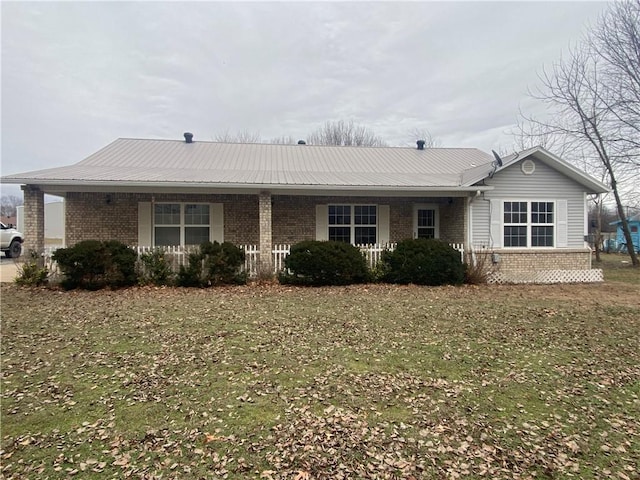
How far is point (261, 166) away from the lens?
14.5m

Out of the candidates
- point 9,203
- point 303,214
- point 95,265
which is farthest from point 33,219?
point 9,203

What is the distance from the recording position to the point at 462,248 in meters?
12.1

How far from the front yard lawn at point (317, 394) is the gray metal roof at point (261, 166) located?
489 cm

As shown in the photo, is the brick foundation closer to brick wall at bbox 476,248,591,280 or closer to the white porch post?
brick wall at bbox 476,248,591,280

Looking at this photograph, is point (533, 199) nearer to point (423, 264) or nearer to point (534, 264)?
point (534, 264)

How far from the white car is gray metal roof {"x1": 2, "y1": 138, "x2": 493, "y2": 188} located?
31.4 feet

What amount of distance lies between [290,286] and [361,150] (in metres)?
9.30

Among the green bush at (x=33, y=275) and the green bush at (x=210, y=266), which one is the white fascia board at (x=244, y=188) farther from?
the green bush at (x=33, y=275)

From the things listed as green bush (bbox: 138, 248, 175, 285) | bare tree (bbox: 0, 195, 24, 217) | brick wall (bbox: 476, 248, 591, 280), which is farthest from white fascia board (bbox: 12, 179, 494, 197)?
bare tree (bbox: 0, 195, 24, 217)

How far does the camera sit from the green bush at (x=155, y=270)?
10.4m

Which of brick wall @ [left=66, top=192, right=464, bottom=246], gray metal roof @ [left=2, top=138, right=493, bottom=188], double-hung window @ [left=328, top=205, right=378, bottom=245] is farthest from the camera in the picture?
double-hung window @ [left=328, top=205, right=378, bottom=245]

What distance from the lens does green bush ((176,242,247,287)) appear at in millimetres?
10359

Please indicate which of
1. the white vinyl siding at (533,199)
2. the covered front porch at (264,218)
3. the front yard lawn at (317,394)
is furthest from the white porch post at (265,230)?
the white vinyl siding at (533,199)

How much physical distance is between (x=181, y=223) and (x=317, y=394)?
32.9ft
